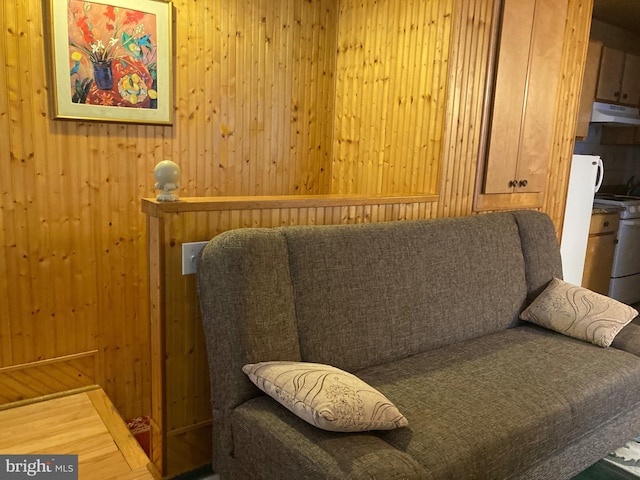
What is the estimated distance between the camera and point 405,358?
2141 millimetres

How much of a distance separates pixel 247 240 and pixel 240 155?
4.49ft

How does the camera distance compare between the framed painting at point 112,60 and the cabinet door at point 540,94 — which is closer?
the framed painting at point 112,60

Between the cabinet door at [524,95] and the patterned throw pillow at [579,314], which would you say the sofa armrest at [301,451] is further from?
the cabinet door at [524,95]

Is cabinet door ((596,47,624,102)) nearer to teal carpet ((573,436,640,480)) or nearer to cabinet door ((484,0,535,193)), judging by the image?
cabinet door ((484,0,535,193))

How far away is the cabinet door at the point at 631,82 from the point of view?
454 centimetres

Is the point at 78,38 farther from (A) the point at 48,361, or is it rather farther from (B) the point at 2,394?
(B) the point at 2,394

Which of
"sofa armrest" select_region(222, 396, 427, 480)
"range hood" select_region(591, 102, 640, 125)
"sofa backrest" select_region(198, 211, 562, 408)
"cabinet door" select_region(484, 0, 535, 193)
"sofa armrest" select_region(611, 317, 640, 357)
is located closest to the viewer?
"sofa armrest" select_region(222, 396, 427, 480)

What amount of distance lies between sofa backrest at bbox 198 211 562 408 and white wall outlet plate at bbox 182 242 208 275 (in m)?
0.11

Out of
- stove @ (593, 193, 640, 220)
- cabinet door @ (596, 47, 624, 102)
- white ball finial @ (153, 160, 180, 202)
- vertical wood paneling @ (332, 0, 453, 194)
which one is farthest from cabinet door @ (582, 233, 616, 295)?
white ball finial @ (153, 160, 180, 202)

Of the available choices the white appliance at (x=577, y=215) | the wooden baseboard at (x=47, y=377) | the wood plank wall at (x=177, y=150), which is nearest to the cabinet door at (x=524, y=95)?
the wood plank wall at (x=177, y=150)

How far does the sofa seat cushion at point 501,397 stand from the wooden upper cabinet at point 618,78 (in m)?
2.96

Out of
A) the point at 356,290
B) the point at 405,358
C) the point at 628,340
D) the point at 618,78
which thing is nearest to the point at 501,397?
the point at 405,358

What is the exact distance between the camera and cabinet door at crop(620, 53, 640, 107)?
454 cm

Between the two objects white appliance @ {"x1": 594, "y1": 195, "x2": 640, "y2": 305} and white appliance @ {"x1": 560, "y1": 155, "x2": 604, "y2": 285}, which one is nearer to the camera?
white appliance @ {"x1": 560, "y1": 155, "x2": 604, "y2": 285}
